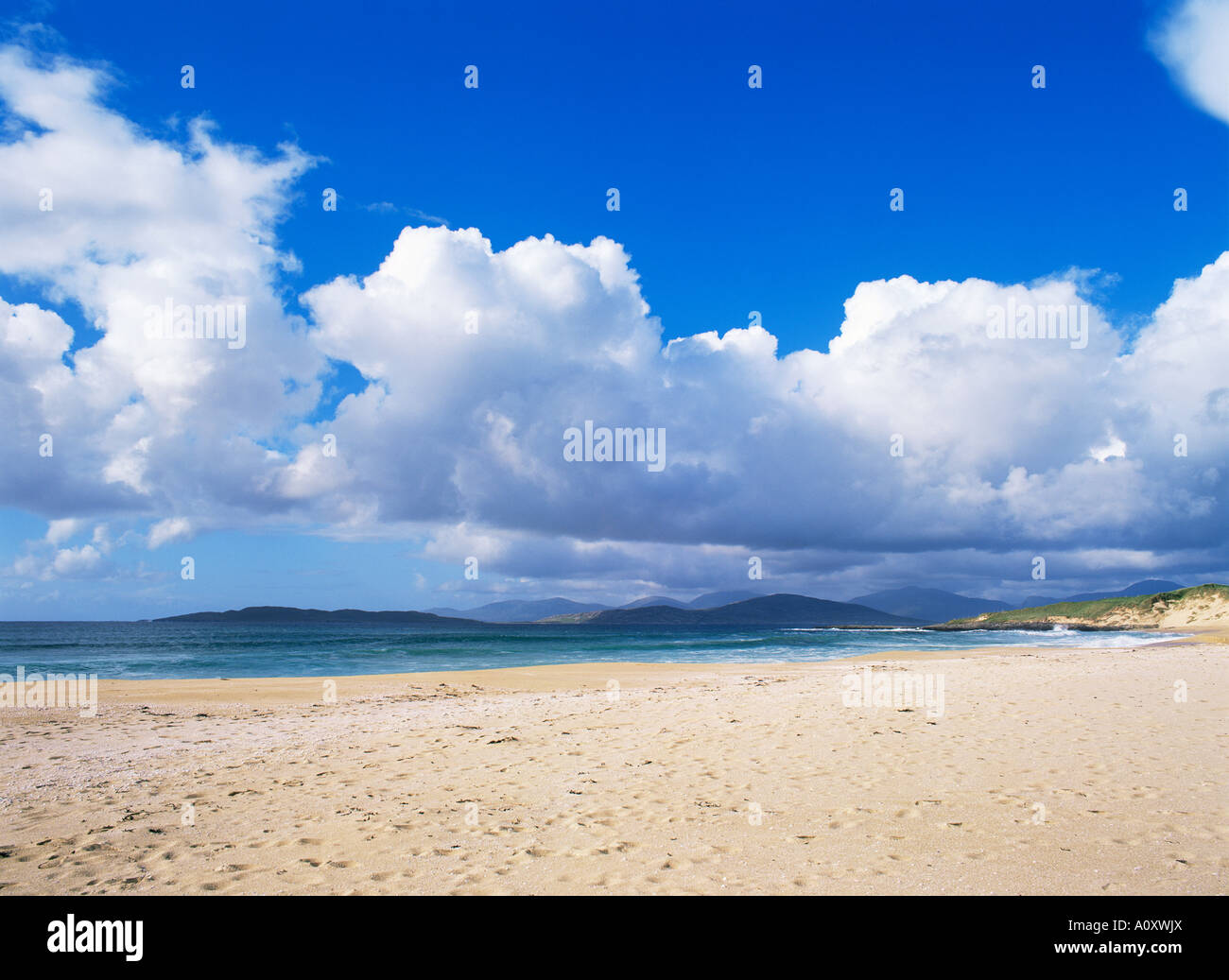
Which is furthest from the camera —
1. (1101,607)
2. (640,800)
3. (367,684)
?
(1101,607)

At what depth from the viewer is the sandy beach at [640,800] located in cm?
620

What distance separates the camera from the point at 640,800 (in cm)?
847

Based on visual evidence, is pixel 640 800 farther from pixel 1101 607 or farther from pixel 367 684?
pixel 1101 607

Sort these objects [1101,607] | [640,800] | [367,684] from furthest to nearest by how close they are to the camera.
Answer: [1101,607] < [367,684] < [640,800]

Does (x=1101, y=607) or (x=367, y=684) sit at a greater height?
(x=367, y=684)

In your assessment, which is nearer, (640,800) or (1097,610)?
(640,800)

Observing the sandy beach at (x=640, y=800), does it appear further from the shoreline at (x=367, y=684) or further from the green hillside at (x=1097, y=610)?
the green hillside at (x=1097, y=610)

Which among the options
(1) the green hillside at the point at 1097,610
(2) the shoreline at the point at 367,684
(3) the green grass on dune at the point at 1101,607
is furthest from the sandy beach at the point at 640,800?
(1) the green hillside at the point at 1097,610

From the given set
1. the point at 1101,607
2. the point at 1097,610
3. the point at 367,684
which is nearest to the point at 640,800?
the point at 367,684

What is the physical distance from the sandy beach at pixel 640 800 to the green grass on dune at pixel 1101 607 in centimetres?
9734

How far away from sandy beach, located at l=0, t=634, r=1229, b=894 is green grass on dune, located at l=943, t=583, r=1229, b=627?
319 ft

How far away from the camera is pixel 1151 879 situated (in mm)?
5820

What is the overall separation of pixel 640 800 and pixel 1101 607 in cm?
13303
